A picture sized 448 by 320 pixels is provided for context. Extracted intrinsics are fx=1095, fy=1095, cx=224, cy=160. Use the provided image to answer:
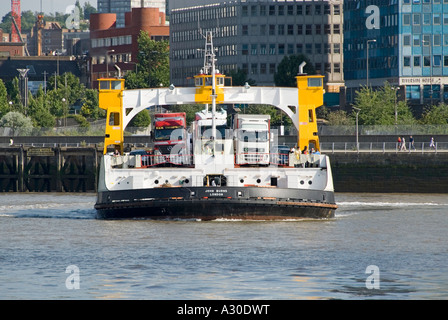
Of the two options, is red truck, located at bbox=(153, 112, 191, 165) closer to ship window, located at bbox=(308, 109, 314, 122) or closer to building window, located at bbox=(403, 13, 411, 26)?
ship window, located at bbox=(308, 109, 314, 122)

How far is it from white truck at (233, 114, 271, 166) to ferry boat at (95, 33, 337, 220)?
5 cm

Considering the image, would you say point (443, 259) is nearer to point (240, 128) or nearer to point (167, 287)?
point (167, 287)

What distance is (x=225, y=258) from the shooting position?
38000mm

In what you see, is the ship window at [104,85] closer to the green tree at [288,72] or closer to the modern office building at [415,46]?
the modern office building at [415,46]

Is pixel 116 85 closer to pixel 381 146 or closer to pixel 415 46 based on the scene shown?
pixel 381 146

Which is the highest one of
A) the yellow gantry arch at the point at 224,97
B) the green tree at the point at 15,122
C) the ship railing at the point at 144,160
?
the yellow gantry arch at the point at 224,97

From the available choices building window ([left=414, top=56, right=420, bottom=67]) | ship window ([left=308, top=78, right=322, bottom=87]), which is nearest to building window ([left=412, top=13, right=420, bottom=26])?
building window ([left=414, top=56, right=420, bottom=67])

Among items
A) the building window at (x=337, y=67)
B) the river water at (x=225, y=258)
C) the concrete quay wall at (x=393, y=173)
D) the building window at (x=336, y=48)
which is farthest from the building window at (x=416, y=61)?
the river water at (x=225, y=258)

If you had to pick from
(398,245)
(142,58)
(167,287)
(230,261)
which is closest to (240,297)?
(167,287)

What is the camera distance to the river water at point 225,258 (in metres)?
31.2

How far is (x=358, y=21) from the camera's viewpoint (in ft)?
529

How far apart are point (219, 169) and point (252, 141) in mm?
2766

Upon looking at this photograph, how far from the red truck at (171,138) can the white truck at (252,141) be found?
285 centimetres

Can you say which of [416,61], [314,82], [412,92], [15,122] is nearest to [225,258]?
[314,82]
